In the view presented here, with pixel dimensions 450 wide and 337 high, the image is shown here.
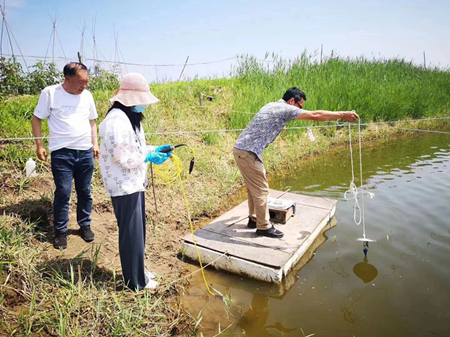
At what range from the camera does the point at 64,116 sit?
9.46 ft

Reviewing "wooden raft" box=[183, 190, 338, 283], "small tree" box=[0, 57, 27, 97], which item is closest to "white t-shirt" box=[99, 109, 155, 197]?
"wooden raft" box=[183, 190, 338, 283]

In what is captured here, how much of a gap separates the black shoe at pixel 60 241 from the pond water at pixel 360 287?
132cm

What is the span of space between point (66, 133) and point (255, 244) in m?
2.24

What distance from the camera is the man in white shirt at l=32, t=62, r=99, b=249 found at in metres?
2.83

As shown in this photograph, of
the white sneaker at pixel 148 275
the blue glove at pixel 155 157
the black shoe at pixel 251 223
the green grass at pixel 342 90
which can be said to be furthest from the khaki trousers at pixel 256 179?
the green grass at pixel 342 90

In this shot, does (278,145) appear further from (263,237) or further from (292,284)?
(292,284)

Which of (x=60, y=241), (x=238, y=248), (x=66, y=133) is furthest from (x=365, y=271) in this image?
(x=66, y=133)

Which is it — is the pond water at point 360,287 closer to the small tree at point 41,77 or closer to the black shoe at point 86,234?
the black shoe at point 86,234

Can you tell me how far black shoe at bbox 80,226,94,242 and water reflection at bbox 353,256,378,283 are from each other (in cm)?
279

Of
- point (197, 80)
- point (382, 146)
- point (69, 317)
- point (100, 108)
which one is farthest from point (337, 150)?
point (69, 317)

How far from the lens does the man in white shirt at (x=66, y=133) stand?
2.83 metres

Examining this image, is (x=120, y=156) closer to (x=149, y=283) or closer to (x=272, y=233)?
(x=149, y=283)

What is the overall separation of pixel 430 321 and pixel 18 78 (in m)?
7.94

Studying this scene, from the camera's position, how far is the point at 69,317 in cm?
214
